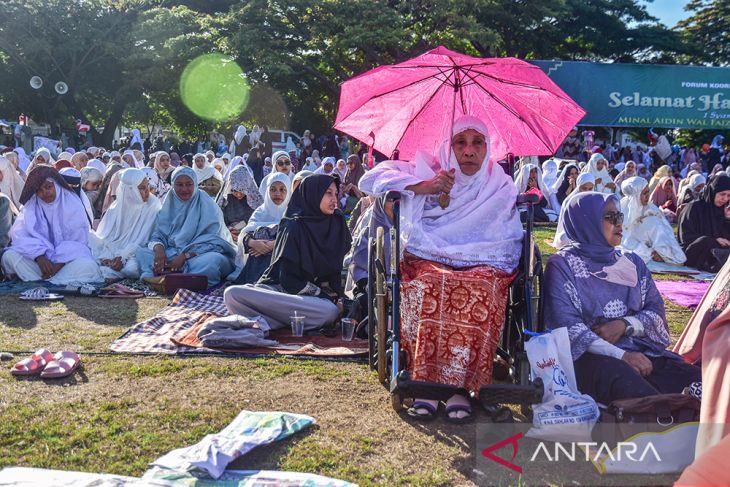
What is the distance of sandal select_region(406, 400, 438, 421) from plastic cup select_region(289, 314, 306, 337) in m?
1.61

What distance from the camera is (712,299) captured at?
2969 mm

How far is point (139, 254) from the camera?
6.70 m

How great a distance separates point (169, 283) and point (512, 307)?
12.0 feet

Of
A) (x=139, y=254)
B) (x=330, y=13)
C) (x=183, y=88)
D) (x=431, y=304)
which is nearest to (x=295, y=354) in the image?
(x=431, y=304)

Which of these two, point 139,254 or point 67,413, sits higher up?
point 139,254

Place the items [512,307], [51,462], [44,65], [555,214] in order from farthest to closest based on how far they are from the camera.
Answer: [44,65]
[555,214]
[512,307]
[51,462]

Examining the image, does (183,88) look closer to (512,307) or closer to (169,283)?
(169,283)

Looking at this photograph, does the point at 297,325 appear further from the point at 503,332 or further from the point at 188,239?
the point at 188,239

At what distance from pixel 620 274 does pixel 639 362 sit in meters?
0.44

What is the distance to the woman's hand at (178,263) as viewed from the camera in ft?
21.3

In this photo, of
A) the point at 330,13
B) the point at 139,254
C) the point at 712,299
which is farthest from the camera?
the point at 330,13

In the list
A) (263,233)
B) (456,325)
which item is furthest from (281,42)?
(456,325)

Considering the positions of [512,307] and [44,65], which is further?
[44,65]

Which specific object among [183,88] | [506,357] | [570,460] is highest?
[183,88]
